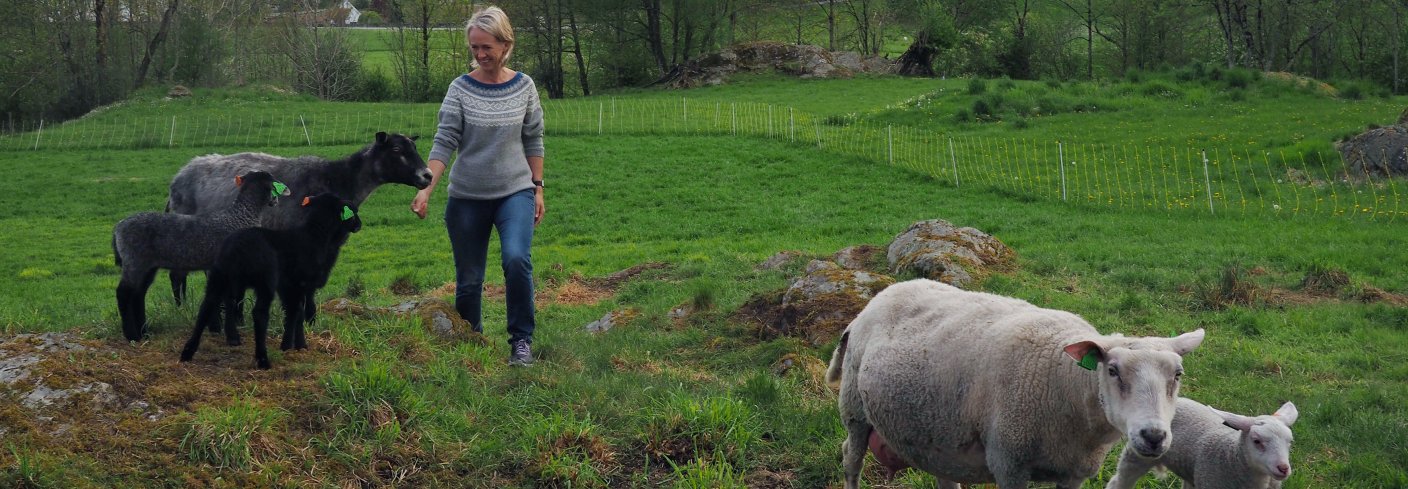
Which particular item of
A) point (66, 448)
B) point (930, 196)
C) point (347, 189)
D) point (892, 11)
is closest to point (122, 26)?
point (892, 11)

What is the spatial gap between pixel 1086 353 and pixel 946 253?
8.13 meters

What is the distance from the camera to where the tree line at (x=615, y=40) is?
156ft

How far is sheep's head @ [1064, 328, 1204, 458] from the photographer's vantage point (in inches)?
168

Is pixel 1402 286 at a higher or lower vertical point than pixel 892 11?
lower

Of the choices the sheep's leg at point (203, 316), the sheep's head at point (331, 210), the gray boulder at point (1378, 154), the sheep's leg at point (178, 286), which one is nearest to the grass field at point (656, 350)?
the sheep's leg at point (203, 316)

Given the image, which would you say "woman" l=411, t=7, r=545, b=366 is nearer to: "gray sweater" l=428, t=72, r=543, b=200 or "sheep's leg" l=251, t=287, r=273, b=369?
"gray sweater" l=428, t=72, r=543, b=200

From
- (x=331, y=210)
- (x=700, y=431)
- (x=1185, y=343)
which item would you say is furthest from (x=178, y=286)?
(x=1185, y=343)

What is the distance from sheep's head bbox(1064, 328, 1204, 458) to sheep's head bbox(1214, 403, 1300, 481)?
4.39 ft

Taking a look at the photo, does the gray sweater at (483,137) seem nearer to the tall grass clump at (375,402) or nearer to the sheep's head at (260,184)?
the sheep's head at (260,184)

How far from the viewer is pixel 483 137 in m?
7.93

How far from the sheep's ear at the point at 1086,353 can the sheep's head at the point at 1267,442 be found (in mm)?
1580

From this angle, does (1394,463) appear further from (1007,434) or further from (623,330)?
(623,330)

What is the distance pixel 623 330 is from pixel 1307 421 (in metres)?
6.62

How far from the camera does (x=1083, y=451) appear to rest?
15.9 feet
